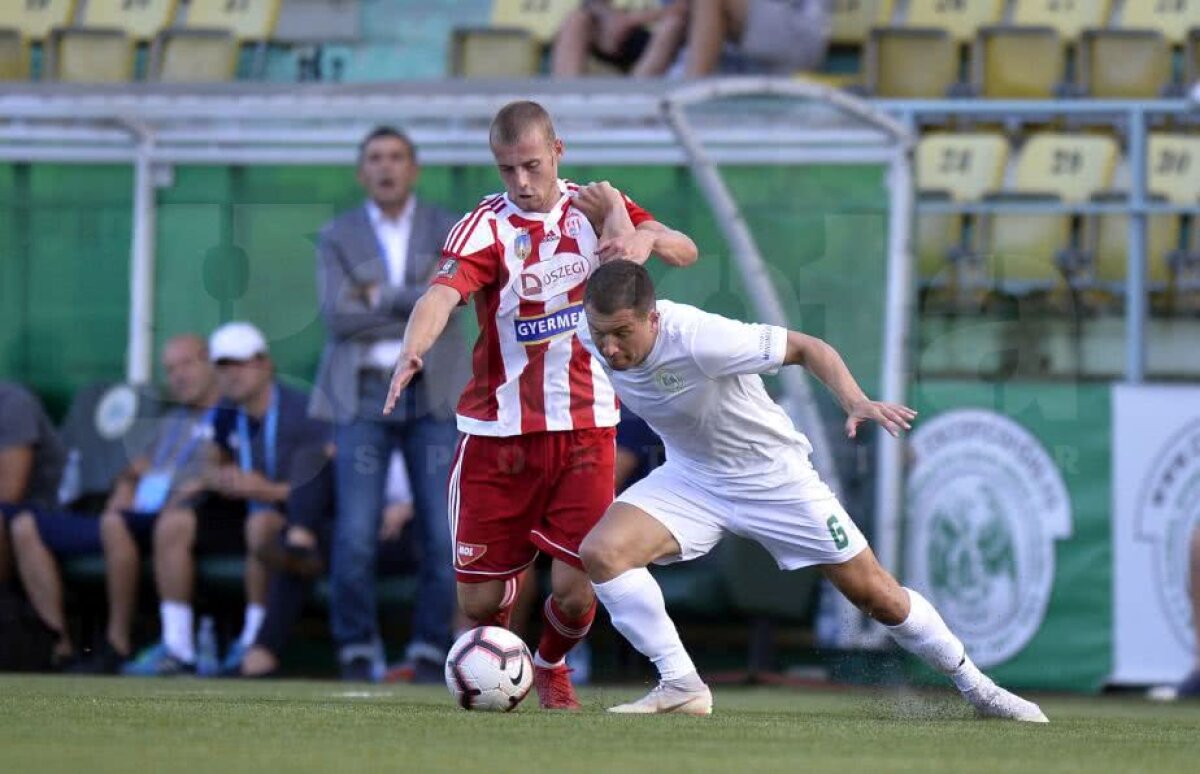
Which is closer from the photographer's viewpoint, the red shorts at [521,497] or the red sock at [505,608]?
the red shorts at [521,497]

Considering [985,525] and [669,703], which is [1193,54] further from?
[669,703]

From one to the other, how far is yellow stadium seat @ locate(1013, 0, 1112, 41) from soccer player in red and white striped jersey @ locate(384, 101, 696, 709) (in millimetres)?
8526

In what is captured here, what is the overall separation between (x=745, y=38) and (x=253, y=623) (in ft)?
15.3

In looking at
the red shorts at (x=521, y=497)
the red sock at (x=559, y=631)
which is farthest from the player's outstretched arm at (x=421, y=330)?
the red sock at (x=559, y=631)

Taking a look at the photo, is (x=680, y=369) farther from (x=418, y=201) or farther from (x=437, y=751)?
(x=418, y=201)

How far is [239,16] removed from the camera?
16641mm

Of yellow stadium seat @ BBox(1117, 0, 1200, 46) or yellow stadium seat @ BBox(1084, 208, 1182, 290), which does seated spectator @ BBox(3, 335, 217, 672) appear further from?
yellow stadium seat @ BBox(1117, 0, 1200, 46)

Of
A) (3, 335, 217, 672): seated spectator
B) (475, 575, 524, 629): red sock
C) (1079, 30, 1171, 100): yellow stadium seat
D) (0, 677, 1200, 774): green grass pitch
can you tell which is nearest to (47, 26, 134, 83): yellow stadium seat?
(3, 335, 217, 672): seated spectator

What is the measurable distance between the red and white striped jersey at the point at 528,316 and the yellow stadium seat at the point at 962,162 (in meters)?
6.60

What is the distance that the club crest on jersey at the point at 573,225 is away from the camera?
7.40 metres

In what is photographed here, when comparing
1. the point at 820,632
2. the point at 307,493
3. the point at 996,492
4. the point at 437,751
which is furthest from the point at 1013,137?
the point at 437,751

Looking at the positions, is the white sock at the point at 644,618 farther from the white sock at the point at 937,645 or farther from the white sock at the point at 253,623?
the white sock at the point at 253,623

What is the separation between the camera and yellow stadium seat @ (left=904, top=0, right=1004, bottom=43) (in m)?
15.4

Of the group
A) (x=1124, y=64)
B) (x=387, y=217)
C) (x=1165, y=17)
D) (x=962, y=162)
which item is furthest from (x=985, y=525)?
(x=1165, y=17)
